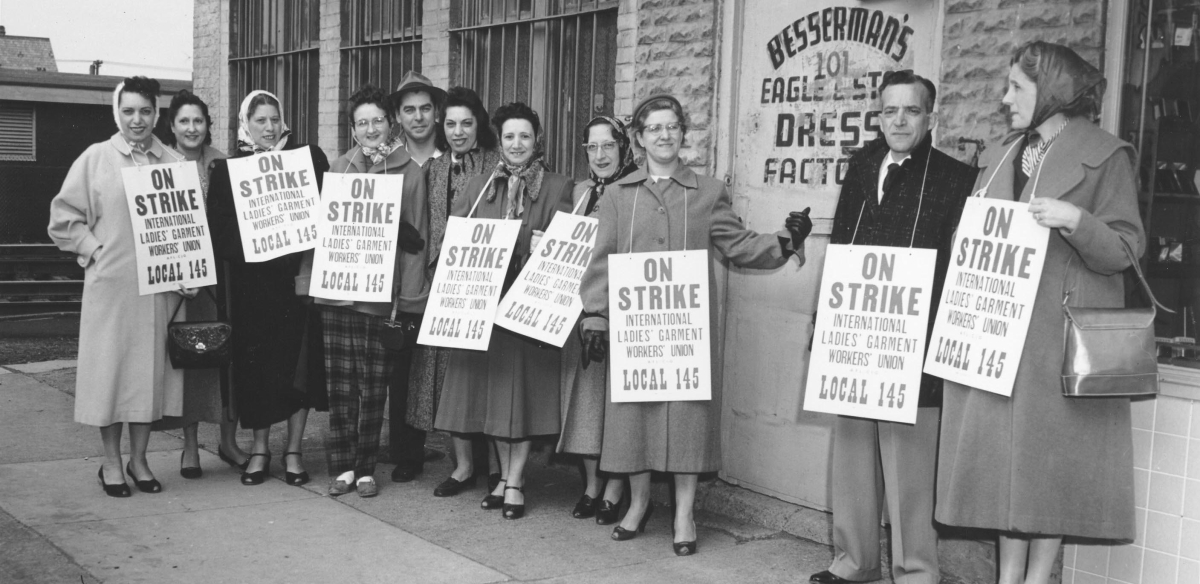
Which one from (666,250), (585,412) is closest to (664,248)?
(666,250)

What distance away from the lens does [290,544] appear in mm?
5566

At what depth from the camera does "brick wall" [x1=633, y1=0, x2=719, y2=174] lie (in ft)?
21.2

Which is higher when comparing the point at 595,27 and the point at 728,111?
the point at 595,27

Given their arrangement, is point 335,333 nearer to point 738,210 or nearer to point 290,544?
point 290,544

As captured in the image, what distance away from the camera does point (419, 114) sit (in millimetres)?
6473

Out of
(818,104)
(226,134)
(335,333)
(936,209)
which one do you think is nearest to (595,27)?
(818,104)

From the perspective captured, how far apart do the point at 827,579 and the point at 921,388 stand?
37.6 inches

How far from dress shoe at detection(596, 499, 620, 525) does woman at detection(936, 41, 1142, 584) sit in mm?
2225

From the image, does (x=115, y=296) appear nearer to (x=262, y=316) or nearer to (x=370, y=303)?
(x=262, y=316)

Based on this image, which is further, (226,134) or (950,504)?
(226,134)

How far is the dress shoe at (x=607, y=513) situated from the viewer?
6023mm

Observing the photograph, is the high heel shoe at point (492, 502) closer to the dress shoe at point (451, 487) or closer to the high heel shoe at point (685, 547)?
the dress shoe at point (451, 487)

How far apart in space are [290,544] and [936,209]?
3.22 m

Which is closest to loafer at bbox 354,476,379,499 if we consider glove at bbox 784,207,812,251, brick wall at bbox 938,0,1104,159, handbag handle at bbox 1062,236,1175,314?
glove at bbox 784,207,812,251
